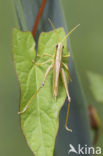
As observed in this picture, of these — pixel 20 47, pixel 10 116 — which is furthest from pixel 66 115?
pixel 10 116

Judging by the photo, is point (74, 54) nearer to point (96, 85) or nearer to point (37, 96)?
point (96, 85)

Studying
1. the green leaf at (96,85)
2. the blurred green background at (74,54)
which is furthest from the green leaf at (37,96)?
the blurred green background at (74,54)

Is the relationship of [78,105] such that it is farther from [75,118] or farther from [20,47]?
[20,47]

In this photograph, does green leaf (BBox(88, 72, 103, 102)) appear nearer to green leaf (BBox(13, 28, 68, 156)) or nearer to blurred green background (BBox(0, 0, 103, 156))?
green leaf (BBox(13, 28, 68, 156))

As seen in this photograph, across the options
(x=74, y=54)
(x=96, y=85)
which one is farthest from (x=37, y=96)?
(x=74, y=54)

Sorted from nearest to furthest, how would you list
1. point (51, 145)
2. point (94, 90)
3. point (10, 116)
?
point (51, 145), point (94, 90), point (10, 116)
